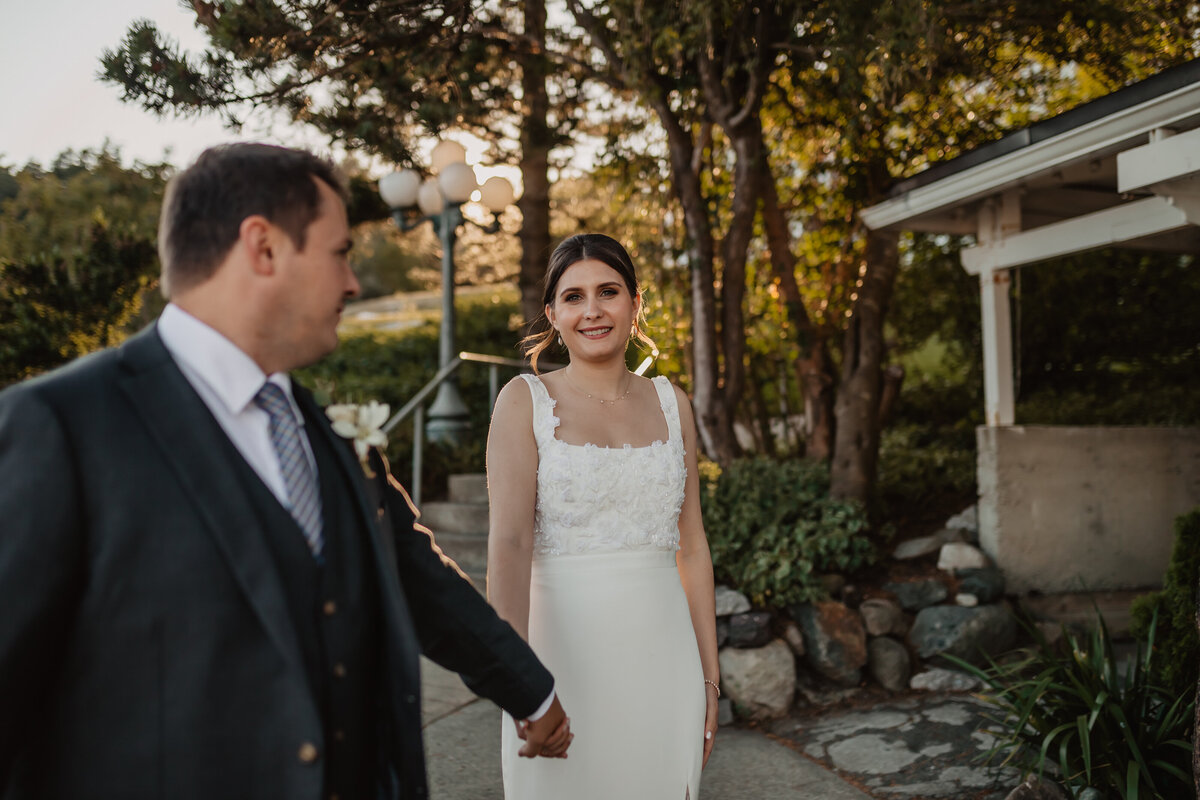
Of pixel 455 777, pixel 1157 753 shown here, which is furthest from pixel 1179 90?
pixel 455 777

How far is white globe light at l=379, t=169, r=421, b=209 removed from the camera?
8352 millimetres

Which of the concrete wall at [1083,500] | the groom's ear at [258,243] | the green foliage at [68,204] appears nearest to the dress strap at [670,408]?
the groom's ear at [258,243]

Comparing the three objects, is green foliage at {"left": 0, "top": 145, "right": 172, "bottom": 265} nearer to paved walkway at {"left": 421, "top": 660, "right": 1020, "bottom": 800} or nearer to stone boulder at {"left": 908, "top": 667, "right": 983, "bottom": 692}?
paved walkway at {"left": 421, "top": 660, "right": 1020, "bottom": 800}

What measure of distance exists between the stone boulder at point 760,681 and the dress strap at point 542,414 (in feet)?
9.33

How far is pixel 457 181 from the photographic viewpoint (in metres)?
8.17

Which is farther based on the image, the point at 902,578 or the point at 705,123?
the point at 705,123

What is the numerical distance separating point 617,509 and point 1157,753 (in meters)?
2.48

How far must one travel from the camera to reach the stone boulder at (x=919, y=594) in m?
5.38

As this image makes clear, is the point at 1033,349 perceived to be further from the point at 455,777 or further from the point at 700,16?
the point at 455,777

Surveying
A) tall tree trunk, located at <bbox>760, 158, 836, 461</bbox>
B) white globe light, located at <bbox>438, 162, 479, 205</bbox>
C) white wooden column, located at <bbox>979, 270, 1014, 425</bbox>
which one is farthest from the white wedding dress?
white globe light, located at <bbox>438, 162, 479, 205</bbox>

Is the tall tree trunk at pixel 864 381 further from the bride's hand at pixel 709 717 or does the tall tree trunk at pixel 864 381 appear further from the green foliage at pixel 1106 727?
the bride's hand at pixel 709 717

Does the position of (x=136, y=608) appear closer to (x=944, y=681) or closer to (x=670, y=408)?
(x=670, y=408)

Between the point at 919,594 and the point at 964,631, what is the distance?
340mm

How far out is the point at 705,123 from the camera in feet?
21.4
